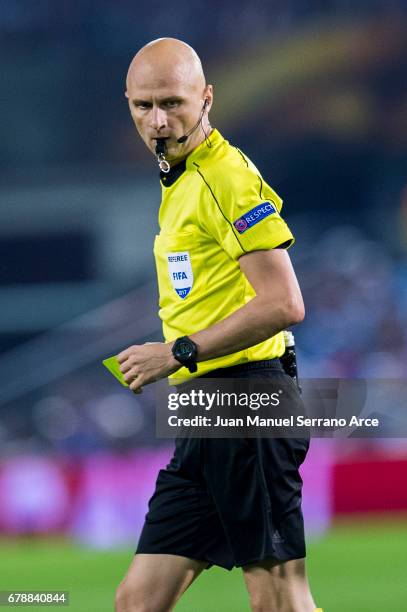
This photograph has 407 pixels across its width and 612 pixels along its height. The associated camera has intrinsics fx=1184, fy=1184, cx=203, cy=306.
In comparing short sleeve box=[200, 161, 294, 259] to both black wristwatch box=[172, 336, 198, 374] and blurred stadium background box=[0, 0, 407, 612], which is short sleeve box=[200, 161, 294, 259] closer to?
black wristwatch box=[172, 336, 198, 374]

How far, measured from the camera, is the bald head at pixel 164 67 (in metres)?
3.13

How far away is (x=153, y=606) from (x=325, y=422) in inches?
29.8

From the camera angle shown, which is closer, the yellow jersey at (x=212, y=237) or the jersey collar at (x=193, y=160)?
the yellow jersey at (x=212, y=237)

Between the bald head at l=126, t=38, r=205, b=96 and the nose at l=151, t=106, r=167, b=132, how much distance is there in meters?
0.07

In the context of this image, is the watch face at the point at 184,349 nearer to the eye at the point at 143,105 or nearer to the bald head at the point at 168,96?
the bald head at the point at 168,96

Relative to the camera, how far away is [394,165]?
42.1 ft

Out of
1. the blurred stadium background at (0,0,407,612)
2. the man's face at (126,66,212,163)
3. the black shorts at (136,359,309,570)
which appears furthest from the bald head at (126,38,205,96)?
the blurred stadium background at (0,0,407,612)

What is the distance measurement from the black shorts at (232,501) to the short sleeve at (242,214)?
1.25 feet

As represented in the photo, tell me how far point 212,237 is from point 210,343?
0.30m

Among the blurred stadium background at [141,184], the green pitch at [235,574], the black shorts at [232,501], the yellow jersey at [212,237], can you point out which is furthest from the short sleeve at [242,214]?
the blurred stadium background at [141,184]

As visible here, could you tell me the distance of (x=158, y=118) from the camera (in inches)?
122

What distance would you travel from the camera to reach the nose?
310cm

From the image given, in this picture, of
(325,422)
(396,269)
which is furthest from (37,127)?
(325,422)

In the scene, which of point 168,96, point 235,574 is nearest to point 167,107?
point 168,96
